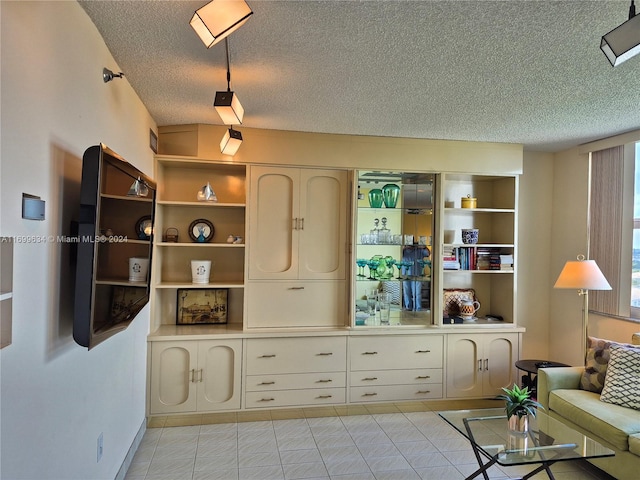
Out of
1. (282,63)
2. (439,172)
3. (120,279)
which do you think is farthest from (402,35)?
(439,172)

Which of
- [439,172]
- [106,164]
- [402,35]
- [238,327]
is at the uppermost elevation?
[402,35]

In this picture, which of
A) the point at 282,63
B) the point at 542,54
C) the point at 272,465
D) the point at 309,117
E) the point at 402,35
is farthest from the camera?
the point at 309,117

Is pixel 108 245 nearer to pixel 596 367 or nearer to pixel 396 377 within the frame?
pixel 396 377

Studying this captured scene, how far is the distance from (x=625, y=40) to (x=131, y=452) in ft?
11.2

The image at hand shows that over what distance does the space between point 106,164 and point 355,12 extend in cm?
119

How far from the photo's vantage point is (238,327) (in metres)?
3.60

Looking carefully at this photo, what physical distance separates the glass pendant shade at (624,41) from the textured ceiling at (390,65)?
0.76 feet

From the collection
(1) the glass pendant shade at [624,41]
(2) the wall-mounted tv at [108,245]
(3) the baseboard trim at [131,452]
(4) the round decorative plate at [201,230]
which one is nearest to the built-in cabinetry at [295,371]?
(3) the baseboard trim at [131,452]

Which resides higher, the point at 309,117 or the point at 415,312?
the point at 309,117

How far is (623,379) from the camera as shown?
2.64m

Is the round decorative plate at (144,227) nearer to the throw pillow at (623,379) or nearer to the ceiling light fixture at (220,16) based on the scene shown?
the ceiling light fixture at (220,16)

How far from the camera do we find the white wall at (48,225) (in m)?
1.22

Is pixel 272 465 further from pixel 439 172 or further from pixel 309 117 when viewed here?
pixel 439 172

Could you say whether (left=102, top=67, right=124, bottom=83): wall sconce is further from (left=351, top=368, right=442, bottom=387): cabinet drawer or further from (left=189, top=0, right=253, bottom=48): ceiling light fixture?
(left=351, top=368, right=442, bottom=387): cabinet drawer
